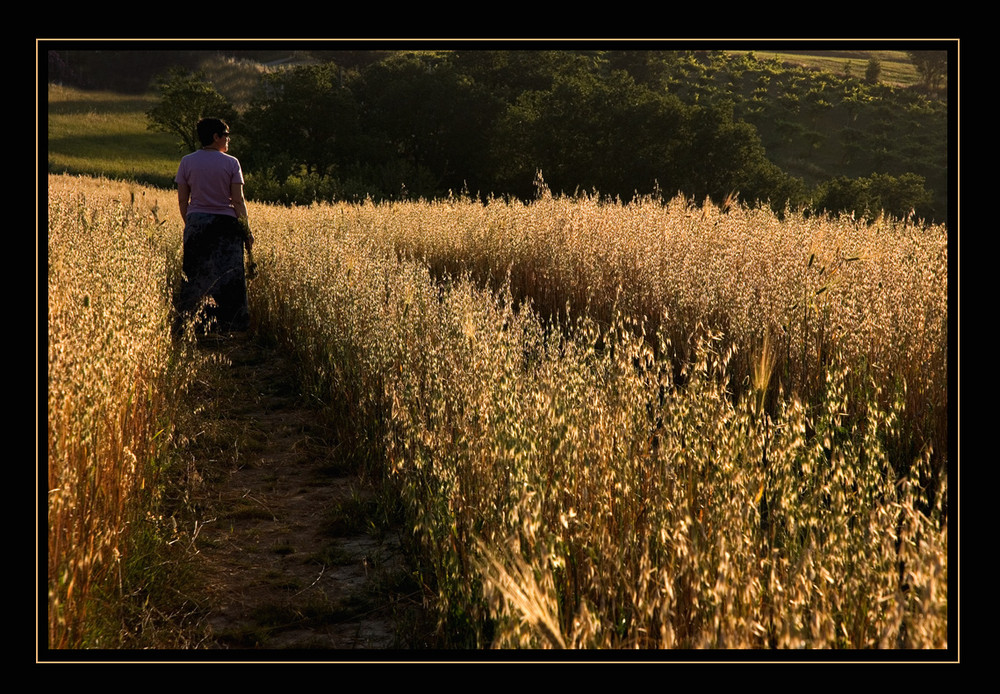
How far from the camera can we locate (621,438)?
102 inches

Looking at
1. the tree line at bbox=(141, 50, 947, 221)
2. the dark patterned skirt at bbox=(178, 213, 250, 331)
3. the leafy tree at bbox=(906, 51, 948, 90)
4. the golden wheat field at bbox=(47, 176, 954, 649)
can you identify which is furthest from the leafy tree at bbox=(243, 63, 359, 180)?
the leafy tree at bbox=(906, 51, 948, 90)

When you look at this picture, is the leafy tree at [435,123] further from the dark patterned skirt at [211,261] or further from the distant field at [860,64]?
the distant field at [860,64]

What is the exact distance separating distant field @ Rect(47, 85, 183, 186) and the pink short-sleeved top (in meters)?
31.3

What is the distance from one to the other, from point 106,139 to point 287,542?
162 feet

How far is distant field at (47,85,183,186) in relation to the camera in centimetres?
3697

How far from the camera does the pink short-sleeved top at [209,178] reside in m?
6.36

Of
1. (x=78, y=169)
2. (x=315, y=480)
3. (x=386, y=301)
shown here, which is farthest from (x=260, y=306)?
(x=78, y=169)

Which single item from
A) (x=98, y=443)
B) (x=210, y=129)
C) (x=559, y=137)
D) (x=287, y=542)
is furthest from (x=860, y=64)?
(x=98, y=443)

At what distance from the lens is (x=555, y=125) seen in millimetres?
31594

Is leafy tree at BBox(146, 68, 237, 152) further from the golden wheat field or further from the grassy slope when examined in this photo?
the golden wheat field

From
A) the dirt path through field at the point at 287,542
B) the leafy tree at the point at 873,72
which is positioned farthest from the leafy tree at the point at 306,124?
the leafy tree at the point at 873,72

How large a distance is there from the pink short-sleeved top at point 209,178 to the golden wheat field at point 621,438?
2.65ft

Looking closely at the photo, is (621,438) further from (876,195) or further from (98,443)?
(876,195)

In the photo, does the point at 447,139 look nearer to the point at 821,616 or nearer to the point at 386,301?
the point at 386,301
